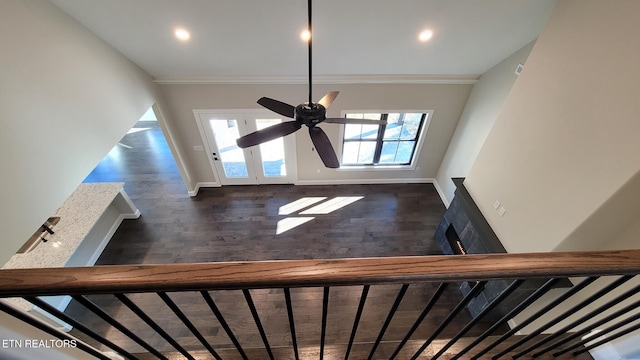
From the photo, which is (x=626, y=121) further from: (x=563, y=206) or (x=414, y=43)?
(x=414, y=43)

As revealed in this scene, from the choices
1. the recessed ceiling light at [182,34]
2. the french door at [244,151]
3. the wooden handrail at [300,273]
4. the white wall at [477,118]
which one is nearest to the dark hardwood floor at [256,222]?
the french door at [244,151]

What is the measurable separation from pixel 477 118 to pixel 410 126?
1.17 metres

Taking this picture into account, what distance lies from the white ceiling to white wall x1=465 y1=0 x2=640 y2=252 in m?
0.61

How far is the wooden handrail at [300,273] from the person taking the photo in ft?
2.35

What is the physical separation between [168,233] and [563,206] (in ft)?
17.6

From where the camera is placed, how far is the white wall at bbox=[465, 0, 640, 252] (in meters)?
1.91

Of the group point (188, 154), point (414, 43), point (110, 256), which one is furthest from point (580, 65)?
point (110, 256)

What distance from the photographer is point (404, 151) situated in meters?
5.48

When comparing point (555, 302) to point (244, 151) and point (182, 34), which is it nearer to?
point (182, 34)

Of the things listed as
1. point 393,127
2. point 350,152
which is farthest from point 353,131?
point 393,127

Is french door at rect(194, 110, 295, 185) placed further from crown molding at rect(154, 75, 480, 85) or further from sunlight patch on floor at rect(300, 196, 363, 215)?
sunlight patch on floor at rect(300, 196, 363, 215)

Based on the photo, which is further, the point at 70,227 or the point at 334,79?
the point at 334,79

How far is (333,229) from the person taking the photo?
463cm

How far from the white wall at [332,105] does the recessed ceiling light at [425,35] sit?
49.5 inches
